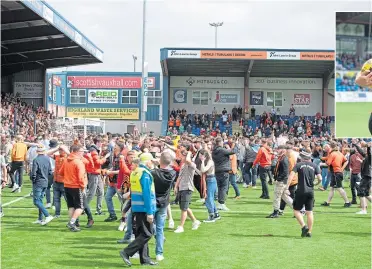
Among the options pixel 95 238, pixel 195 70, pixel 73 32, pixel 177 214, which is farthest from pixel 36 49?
pixel 95 238

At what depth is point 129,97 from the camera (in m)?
54.4

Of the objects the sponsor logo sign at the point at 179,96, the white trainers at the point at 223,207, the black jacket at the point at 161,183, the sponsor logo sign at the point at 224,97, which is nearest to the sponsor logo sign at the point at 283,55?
the sponsor logo sign at the point at 224,97

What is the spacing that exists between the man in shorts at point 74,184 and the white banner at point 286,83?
121 feet

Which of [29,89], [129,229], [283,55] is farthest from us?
[29,89]

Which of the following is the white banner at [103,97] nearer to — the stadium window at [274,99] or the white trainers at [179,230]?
the stadium window at [274,99]

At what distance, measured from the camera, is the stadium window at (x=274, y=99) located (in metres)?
47.9

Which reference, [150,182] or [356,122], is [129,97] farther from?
[150,182]

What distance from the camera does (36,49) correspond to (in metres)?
36.2

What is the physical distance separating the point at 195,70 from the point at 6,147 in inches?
1067

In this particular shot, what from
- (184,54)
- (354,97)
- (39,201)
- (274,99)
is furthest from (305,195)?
(274,99)

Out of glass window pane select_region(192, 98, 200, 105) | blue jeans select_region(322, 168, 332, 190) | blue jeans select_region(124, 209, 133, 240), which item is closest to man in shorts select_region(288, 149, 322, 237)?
blue jeans select_region(124, 209, 133, 240)

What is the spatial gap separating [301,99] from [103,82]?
17.8 metres

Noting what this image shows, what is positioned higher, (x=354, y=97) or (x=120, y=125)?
(x=354, y=97)

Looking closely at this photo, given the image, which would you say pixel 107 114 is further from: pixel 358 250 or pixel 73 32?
pixel 358 250
